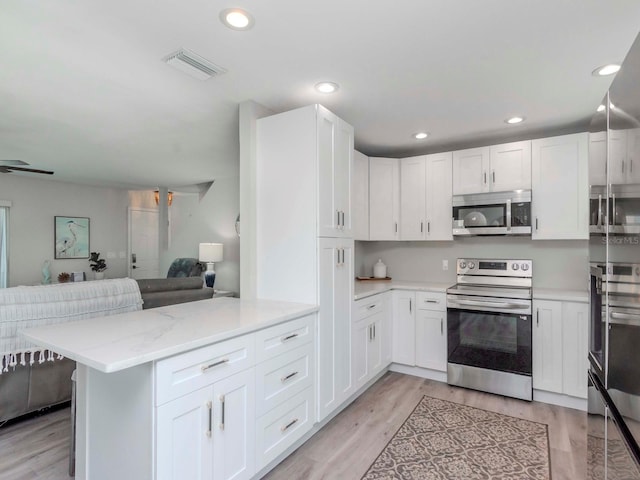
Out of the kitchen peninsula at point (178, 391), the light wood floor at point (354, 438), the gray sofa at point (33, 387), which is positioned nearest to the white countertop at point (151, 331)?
the kitchen peninsula at point (178, 391)

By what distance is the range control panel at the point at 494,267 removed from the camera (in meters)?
3.44

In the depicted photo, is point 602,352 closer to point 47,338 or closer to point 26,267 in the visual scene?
point 47,338

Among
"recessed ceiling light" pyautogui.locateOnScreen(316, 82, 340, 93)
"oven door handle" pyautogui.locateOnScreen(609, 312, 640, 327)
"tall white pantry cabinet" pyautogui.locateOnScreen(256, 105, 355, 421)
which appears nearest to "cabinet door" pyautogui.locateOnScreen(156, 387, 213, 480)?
"tall white pantry cabinet" pyautogui.locateOnScreen(256, 105, 355, 421)

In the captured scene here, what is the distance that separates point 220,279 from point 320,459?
14.4 ft

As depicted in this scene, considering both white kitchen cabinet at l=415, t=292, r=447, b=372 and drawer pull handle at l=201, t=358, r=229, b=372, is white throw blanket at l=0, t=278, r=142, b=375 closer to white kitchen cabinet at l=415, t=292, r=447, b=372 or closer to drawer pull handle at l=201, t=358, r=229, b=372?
drawer pull handle at l=201, t=358, r=229, b=372

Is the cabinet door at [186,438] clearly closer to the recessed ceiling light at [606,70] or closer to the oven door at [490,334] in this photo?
the oven door at [490,334]

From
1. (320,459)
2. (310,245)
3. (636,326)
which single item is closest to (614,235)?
(636,326)

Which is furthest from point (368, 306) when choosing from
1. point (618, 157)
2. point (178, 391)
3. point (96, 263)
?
point (96, 263)

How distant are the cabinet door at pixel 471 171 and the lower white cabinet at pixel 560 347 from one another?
1.22 m

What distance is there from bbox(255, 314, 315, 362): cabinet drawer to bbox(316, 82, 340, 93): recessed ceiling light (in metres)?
1.58

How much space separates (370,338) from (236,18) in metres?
2.61

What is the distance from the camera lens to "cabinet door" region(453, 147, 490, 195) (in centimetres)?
345

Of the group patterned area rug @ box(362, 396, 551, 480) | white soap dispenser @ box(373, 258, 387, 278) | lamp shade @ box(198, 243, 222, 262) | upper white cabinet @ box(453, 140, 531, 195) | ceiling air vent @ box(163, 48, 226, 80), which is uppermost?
ceiling air vent @ box(163, 48, 226, 80)

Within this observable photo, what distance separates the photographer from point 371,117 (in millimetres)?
3023
